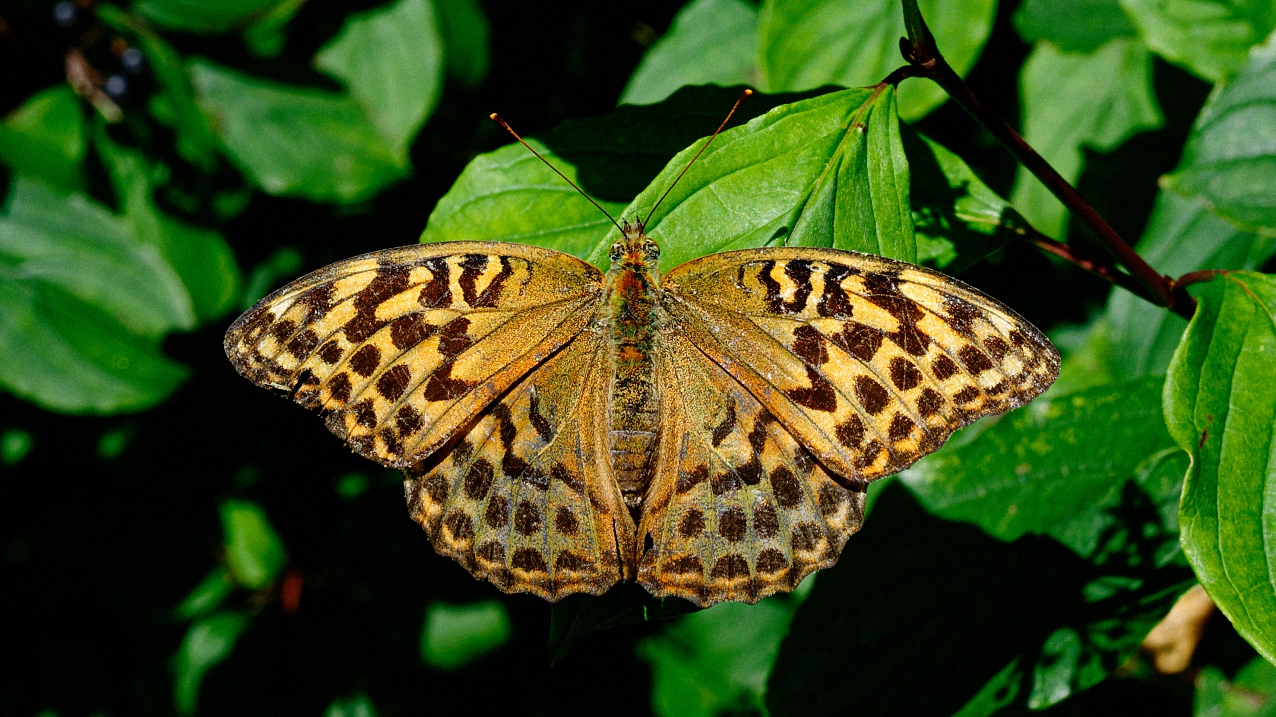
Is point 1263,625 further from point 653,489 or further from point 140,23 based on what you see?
point 140,23

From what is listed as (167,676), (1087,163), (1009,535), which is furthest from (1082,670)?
(167,676)

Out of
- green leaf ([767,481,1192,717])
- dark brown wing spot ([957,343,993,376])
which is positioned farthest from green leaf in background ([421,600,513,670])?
dark brown wing spot ([957,343,993,376])

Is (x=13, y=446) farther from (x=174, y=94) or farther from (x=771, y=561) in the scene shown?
(x=771, y=561)

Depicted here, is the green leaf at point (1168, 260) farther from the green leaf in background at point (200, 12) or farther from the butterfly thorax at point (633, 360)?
the green leaf in background at point (200, 12)

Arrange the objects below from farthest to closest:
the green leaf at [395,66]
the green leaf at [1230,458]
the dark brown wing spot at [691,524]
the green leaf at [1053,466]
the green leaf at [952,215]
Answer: the green leaf at [395,66]
the green leaf at [1053,466]
the green leaf at [952,215]
the dark brown wing spot at [691,524]
the green leaf at [1230,458]

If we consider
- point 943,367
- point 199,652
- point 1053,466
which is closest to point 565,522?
point 943,367

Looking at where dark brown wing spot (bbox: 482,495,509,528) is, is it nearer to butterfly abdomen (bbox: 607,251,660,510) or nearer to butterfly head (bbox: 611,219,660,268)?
butterfly abdomen (bbox: 607,251,660,510)

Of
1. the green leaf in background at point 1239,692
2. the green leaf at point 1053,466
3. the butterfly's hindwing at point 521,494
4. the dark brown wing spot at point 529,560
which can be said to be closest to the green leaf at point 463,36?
the butterfly's hindwing at point 521,494
